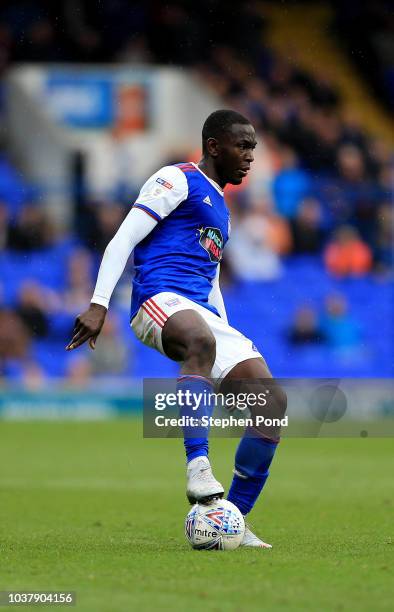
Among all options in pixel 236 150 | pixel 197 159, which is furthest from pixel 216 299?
pixel 197 159

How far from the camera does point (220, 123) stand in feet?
22.1

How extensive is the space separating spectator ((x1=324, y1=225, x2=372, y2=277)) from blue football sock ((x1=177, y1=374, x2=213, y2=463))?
15563 mm

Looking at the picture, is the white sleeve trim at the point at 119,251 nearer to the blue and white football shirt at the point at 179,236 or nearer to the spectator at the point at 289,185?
the blue and white football shirt at the point at 179,236

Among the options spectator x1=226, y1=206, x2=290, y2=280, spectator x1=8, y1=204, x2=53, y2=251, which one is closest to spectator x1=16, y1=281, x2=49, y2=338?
spectator x1=8, y1=204, x2=53, y2=251

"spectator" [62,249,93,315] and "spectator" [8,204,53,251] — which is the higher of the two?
"spectator" [8,204,53,251]

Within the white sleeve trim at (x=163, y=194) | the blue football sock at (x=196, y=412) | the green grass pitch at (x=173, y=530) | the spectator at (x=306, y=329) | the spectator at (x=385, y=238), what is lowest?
the green grass pitch at (x=173, y=530)

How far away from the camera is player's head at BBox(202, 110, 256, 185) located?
6.71 metres

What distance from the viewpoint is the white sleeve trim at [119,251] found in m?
6.25

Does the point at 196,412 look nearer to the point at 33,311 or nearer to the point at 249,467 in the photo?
the point at 249,467

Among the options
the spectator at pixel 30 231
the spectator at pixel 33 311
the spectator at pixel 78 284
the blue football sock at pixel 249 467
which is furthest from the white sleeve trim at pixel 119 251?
the spectator at pixel 30 231

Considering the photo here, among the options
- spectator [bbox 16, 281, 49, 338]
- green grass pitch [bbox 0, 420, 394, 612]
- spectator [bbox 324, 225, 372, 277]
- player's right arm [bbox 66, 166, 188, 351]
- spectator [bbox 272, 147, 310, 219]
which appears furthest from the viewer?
spectator [bbox 272, 147, 310, 219]

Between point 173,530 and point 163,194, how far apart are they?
2229mm

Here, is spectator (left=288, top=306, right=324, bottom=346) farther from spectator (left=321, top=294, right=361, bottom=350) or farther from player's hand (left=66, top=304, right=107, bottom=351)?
player's hand (left=66, top=304, right=107, bottom=351)

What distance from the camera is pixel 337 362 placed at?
20.8 m
